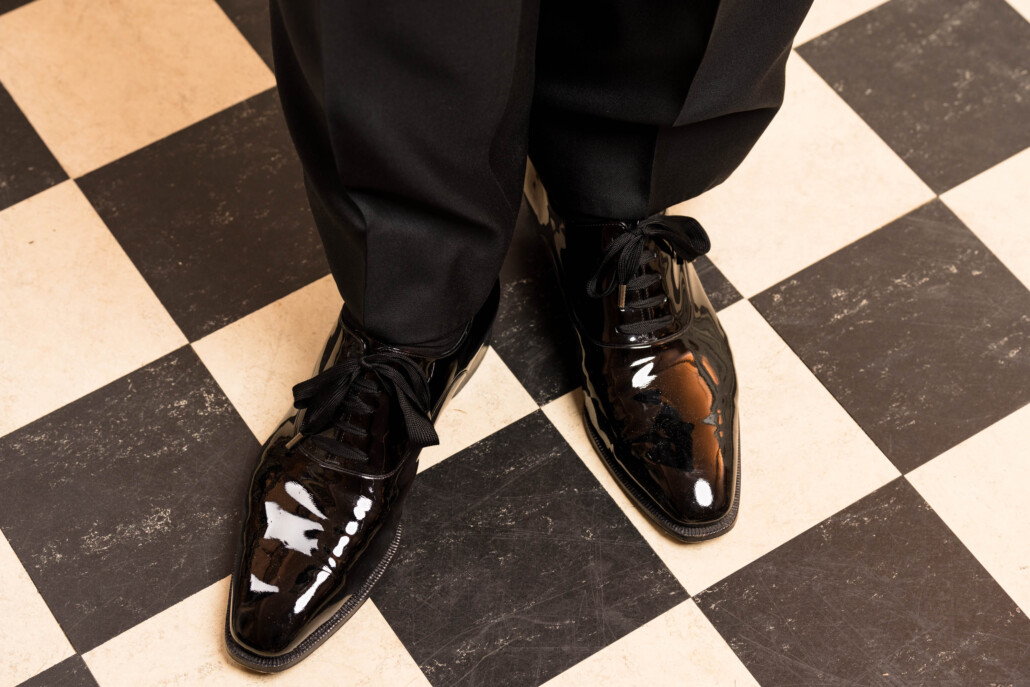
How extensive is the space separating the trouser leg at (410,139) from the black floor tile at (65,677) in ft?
1.23

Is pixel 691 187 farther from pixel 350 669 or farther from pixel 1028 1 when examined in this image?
pixel 1028 1

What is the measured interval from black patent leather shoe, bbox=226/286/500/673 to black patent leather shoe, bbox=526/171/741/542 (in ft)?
0.50

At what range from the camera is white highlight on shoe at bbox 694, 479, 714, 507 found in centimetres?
83

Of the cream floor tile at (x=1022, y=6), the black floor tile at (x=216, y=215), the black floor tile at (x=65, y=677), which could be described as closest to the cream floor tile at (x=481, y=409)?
the black floor tile at (x=216, y=215)

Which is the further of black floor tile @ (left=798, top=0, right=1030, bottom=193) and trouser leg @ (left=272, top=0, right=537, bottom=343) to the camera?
black floor tile @ (left=798, top=0, right=1030, bottom=193)

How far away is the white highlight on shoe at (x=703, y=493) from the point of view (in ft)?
2.73

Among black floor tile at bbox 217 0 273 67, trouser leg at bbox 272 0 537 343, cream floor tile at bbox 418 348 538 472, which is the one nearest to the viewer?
trouser leg at bbox 272 0 537 343

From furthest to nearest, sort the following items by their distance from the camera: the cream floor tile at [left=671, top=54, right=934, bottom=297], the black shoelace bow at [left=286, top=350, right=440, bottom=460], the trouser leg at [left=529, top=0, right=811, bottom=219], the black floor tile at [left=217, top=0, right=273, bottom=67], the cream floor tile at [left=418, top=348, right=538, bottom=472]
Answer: the black floor tile at [left=217, top=0, right=273, bottom=67] → the cream floor tile at [left=671, top=54, right=934, bottom=297] → the cream floor tile at [left=418, top=348, right=538, bottom=472] → the black shoelace bow at [left=286, top=350, right=440, bottom=460] → the trouser leg at [left=529, top=0, right=811, bottom=219]

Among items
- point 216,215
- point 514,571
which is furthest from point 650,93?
point 216,215

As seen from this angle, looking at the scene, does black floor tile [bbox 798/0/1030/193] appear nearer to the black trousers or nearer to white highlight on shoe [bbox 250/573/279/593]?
the black trousers

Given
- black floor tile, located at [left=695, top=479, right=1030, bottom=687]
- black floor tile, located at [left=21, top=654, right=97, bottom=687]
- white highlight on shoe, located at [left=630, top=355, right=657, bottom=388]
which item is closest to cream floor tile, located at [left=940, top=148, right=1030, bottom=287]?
black floor tile, located at [left=695, top=479, right=1030, bottom=687]

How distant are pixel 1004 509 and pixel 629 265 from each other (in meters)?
0.42

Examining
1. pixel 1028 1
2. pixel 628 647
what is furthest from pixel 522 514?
pixel 1028 1

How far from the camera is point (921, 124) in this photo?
1.12 metres
